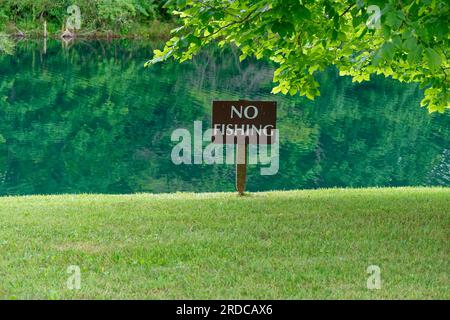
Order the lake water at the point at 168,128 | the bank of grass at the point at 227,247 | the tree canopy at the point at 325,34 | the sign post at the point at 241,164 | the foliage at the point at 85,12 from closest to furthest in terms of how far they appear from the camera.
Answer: the tree canopy at the point at 325,34
the bank of grass at the point at 227,247
the sign post at the point at 241,164
the lake water at the point at 168,128
the foliage at the point at 85,12

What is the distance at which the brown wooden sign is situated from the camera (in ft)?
43.6

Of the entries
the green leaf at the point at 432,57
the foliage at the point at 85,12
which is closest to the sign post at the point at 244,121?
the green leaf at the point at 432,57

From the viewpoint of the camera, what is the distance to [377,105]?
41438 millimetres

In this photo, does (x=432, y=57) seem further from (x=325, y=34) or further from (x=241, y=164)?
(x=241, y=164)

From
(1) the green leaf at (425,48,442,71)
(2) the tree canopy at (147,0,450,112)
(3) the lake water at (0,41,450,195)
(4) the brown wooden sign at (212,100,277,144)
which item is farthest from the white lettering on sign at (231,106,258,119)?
(3) the lake water at (0,41,450,195)

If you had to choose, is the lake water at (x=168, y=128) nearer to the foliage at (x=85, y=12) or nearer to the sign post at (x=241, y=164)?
the foliage at (x=85, y=12)

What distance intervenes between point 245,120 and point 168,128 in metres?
19.7

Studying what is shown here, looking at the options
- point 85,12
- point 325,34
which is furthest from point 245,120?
point 85,12

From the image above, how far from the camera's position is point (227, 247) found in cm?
931

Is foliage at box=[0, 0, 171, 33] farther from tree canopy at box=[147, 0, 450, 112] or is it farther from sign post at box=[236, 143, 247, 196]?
tree canopy at box=[147, 0, 450, 112]

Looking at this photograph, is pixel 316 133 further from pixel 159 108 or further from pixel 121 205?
pixel 121 205

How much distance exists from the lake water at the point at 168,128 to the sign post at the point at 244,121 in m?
8.34

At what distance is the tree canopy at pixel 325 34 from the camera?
275 inches
